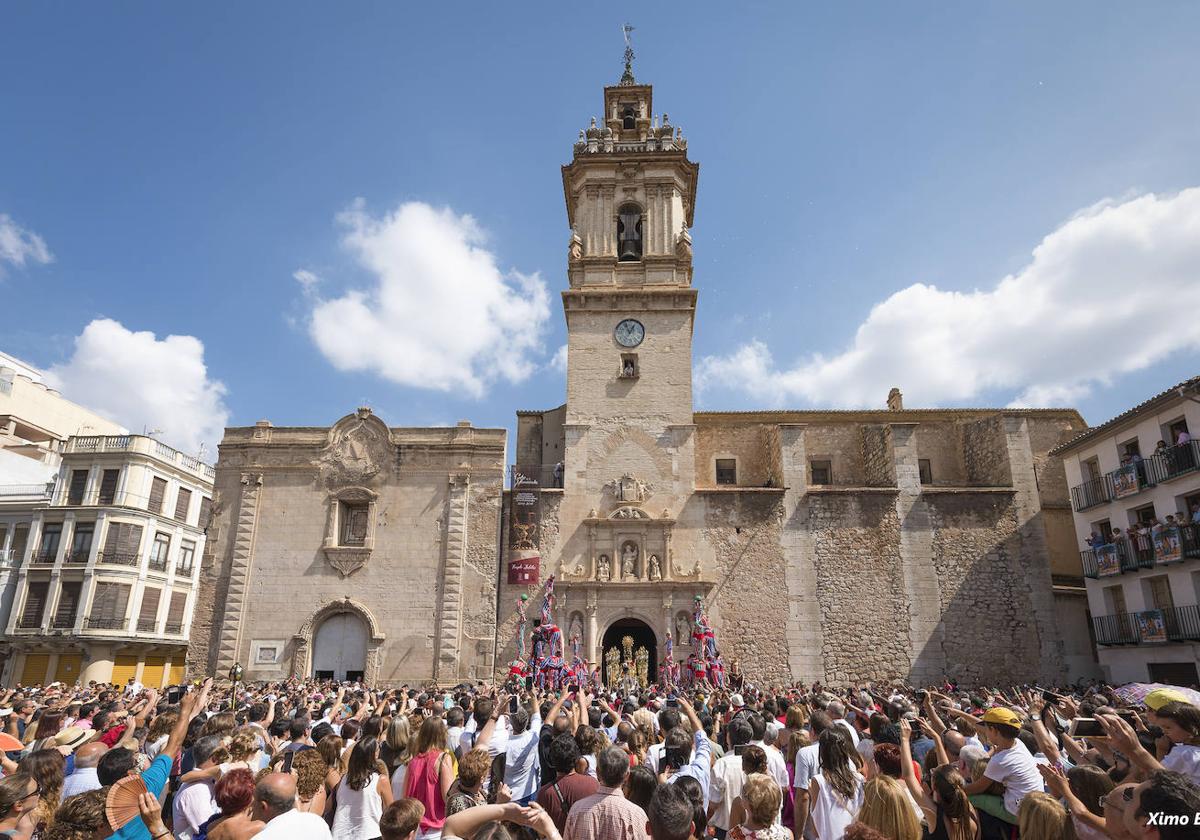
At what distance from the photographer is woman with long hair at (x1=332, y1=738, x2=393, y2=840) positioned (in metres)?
5.19

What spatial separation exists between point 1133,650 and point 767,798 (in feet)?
80.1

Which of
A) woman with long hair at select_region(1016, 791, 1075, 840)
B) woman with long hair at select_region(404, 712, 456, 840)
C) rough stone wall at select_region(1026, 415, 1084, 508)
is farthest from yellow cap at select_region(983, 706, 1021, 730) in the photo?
rough stone wall at select_region(1026, 415, 1084, 508)

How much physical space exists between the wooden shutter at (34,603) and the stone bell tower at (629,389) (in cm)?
2319

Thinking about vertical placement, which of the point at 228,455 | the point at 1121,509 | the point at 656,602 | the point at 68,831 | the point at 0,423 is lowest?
the point at 68,831

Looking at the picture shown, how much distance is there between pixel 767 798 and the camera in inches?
161

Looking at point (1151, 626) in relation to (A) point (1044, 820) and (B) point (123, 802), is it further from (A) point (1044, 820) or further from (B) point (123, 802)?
(B) point (123, 802)

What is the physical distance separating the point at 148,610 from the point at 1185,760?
37.7m

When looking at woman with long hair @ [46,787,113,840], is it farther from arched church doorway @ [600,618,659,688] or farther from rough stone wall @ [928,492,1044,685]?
rough stone wall @ [928,492,1044,685]

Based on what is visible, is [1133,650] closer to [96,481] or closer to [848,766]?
[848,766]

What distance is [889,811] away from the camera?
12.4 ft

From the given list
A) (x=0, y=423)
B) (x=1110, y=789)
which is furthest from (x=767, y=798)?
(x=0, y=423)

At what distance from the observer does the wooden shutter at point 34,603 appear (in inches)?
1233

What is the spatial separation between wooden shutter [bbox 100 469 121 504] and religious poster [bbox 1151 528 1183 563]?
4032 cm

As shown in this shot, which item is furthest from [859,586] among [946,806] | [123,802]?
[123,802]
